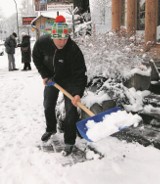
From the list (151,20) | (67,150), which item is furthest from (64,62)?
(151,20)

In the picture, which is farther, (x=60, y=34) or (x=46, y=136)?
(x=46, y=136)

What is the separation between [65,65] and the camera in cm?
429

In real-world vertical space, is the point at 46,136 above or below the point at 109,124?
below

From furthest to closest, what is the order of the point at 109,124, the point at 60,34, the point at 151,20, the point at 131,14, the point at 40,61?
the point at 131,14
the point at 151,20
the point at 40,61
the point at 60,34
the point at 109,124

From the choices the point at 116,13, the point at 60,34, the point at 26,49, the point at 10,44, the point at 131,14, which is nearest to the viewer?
the point at 60,34

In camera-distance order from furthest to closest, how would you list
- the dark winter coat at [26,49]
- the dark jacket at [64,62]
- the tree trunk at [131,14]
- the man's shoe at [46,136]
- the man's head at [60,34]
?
the dark winter coat at [26,49] < the tree trunk at [131,14] < the man's shoe at [46,136] < the dark jacket at [64,62] < the man's head at [60,34]

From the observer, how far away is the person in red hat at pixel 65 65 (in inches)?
162

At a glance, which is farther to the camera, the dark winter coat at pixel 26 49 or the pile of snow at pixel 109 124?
the dark winter coat at pixel 26 49

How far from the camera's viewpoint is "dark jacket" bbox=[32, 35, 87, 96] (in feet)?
13.7

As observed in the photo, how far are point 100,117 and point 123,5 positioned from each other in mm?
7457

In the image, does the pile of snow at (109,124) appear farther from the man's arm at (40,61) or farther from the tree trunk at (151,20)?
the tree trunk at (151,20)

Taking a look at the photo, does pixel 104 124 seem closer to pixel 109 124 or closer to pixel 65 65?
pixel 109 124

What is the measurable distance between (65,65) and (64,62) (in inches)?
1.9

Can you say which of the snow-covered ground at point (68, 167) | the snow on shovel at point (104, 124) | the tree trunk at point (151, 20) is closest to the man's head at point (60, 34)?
the snow on shovel at point (104, 124)
